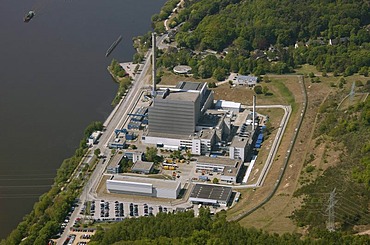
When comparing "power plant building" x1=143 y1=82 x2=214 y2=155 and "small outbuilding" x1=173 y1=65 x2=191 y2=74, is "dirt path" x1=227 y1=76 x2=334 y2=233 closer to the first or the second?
"power plant building" x1=143 y1=82 x2=214 y2=155

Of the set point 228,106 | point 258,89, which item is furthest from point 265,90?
point 228,106

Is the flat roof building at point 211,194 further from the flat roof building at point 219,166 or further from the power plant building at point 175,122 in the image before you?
the power plant building at point 175,122

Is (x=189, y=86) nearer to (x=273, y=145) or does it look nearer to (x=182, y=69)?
(x=273, y=145)

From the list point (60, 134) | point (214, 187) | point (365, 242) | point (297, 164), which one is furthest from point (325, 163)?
point (60, 134)

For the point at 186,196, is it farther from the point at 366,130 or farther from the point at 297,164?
the point at 366,130

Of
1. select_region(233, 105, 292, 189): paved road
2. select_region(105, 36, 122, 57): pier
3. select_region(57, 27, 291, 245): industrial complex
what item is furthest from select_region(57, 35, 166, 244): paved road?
select_region(233, 105, 292, 189): paved road

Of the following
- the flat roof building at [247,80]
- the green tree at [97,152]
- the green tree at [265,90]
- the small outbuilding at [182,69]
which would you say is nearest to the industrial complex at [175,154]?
the green tree at [97,152]
